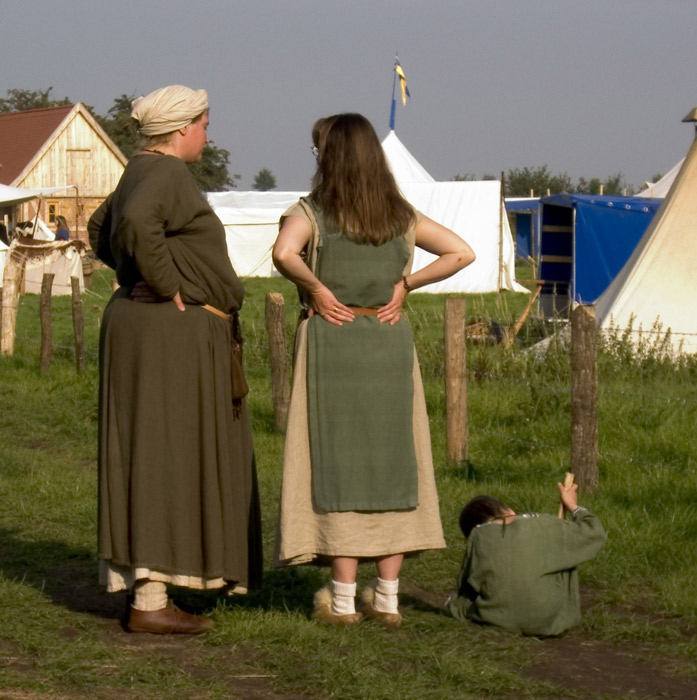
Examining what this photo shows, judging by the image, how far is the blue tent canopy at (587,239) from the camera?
21.4m

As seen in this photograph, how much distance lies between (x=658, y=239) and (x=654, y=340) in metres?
1.84

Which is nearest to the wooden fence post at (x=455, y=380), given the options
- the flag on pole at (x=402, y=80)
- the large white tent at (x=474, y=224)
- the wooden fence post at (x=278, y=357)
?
the wooden fence post at (x=278, y=357)

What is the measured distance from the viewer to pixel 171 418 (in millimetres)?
4477

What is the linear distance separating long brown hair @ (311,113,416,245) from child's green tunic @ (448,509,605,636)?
1188mm

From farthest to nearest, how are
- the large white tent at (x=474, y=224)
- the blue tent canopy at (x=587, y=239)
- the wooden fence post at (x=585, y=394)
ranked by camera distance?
1. the large white tent at (x=474, y=224)
2. the blue tent canopy at (x=587, y=239)
3. the wooden fence post at (x=585, y=394)

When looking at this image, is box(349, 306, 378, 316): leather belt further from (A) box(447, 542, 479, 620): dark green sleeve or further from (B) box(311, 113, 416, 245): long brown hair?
(A) box(447, 542, 479, 620): dark green sleeve

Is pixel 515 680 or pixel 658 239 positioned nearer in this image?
pixel 515 680

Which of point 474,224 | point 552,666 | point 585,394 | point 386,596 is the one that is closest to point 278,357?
point 585,394

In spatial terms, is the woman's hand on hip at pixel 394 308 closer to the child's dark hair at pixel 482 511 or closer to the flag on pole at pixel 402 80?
the child's dark hair at pixel 482 511

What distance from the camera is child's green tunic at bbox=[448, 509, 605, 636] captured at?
4590 mm

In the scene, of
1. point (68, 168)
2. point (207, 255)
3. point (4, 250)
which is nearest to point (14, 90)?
point (68, 168)

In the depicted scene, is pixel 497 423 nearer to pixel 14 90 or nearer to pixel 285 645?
pixel 285 645

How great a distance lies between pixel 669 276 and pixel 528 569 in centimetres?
937

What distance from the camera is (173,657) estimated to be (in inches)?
168
